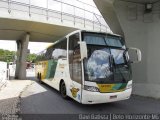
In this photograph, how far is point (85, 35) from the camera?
855 centimetres

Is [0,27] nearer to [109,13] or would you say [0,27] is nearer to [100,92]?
[109,13]

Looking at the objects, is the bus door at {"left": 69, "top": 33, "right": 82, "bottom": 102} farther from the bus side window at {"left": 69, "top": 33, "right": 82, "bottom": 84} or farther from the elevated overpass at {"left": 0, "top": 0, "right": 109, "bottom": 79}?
the elevated overpass at {"left": 0, "top": 0, "right": 109, "bottom": 79}

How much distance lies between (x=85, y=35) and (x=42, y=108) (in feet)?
11.1

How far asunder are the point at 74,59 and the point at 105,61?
1.48 meters

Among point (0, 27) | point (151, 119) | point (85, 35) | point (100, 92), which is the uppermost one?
point (0, 27)

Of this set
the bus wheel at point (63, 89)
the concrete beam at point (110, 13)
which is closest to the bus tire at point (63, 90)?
the bus wheel at point (63, 89)

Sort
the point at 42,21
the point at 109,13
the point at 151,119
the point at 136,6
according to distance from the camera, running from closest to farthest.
Result: the point at 151,119 < the point at 136,6 < the point at 109,13 < the point at 42,21

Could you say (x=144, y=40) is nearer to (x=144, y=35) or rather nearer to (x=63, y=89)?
(x=144, y=35)

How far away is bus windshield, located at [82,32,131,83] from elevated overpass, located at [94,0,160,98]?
3.22 metres

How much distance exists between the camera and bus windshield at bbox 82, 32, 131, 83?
7875 mm

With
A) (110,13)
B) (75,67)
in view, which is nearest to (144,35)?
(110,13)

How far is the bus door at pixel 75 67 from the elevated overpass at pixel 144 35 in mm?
4377

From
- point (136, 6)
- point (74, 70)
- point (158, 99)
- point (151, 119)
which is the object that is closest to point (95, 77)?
point (74, 70)

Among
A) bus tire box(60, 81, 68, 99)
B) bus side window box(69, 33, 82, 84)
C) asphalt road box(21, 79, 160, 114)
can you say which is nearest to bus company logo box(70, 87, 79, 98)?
Result: bus side window box(69, 33, 82, 84)
